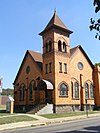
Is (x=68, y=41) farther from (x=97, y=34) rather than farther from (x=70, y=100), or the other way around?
(x=97, y=34)

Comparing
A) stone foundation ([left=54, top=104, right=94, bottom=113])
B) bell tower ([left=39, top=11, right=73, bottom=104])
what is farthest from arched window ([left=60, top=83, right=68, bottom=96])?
stone foundation ([left=54, top=104, right=94, bottom=113])

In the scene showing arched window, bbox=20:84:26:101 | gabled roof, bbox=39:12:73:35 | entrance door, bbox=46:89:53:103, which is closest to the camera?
A: entrance door, bbox=46:89:53:103

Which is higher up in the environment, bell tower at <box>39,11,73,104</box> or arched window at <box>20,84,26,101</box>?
bell tower at <box>39,11,73,104</box>

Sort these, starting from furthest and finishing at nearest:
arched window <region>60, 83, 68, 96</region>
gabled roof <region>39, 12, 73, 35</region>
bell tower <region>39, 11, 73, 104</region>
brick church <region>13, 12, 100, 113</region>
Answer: gabled roof <region>39, 12, 73, 35</region>
arched window <region>60, 83, 68, 96</region>
bell tower <region>39, 11, 73, 104</region>
brick church <region>13, 12, 100, 113</region>

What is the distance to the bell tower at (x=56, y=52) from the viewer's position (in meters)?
34.8

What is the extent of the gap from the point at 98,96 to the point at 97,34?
117 feet

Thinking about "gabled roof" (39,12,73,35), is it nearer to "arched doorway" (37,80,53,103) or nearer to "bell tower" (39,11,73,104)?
"bell tower" (39,11,73,104)

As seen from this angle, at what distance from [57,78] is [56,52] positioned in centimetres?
413

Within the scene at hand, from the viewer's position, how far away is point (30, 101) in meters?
39.5

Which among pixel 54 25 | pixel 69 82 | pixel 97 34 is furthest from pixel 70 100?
pixel 97 34

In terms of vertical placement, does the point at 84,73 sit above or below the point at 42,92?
above

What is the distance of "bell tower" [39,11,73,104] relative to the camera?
34750 mm

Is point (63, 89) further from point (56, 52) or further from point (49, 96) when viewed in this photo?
point (56, 52)

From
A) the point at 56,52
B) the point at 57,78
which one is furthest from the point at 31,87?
the point at 56,52
